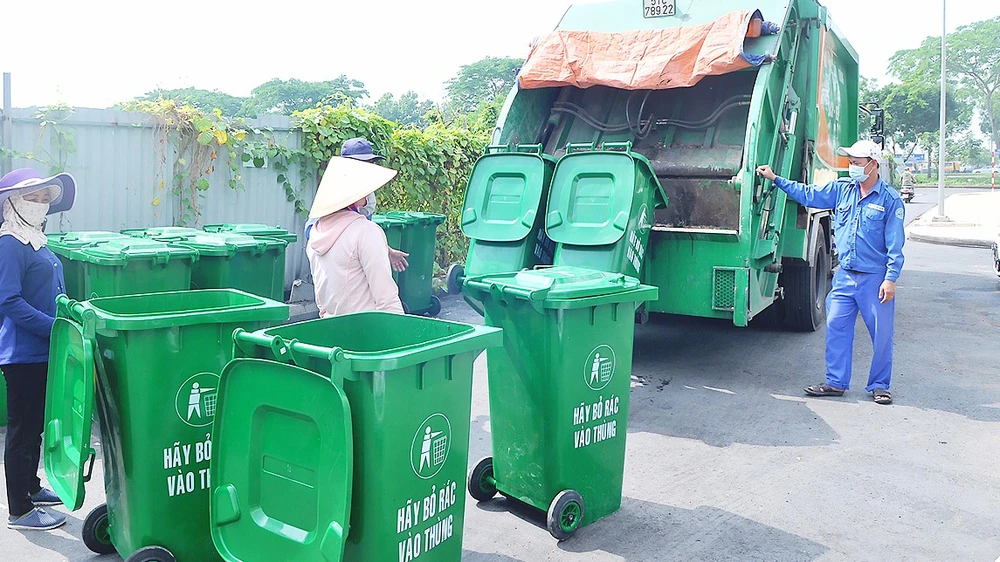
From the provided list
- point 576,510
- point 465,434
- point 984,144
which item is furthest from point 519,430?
point 984,144

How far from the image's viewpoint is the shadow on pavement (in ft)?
11.4

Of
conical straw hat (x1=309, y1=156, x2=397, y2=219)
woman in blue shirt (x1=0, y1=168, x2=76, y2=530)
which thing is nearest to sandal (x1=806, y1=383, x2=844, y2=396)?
conical straw hat (x1=309, y1=156, x2=397, y2=219)

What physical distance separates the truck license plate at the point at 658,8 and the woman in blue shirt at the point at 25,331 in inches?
192

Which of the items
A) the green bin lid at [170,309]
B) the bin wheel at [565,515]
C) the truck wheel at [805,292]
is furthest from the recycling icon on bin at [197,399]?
the truck wheel at [805,292]

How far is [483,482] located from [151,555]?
1526mm

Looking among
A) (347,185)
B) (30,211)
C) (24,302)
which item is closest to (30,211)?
(30,211)

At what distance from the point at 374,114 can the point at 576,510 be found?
5.78 metres

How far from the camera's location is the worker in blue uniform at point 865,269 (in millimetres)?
5609

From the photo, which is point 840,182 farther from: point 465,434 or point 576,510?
point 465,434

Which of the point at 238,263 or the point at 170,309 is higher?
the point at 238,263

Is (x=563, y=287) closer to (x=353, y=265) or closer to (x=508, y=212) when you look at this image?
(x=353, y=265)

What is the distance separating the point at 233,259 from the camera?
212 inches

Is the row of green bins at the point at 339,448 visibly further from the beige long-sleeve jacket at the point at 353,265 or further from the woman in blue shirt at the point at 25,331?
the woman in blue shirt at the point at 25,331

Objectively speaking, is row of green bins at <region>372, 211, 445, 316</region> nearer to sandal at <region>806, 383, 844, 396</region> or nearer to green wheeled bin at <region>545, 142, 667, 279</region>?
green wheeled bin at <region>545, 142, 667, 279</region>
